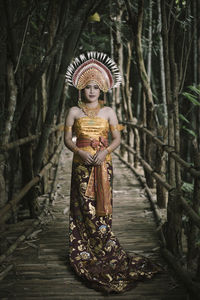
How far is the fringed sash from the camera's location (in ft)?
7.71

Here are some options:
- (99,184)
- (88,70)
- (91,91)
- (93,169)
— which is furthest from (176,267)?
(88,70)

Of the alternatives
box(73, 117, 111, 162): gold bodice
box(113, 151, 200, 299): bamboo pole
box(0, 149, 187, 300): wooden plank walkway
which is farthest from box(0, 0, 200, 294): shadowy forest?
box(73, 117, 111, 162): gold bodice

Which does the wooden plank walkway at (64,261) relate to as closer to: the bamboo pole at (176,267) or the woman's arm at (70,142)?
the bamboo pole at (176,267)

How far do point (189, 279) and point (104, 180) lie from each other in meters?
0.82

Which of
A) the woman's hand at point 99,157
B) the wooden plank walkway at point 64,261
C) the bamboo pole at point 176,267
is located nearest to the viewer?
the bamboo pole at point 176,267

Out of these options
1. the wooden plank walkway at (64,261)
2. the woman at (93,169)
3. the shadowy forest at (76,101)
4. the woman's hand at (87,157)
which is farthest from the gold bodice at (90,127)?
the wooden plank walkway at (64,261)

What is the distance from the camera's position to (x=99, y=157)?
7.52ft

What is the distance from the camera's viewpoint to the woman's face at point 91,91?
2.33 m

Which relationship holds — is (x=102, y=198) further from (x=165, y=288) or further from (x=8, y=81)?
(x=8, y=81)

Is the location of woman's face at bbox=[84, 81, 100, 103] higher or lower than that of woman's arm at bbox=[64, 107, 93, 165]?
higher

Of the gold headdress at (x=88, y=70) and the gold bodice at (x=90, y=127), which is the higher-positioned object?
the gold headdress at (x=88, y=70)

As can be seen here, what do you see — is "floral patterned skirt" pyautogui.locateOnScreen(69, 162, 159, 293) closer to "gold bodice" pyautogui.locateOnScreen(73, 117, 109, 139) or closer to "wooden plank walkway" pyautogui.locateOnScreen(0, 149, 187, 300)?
"wooden plank walkway" pyautogui.locateOnScreen(0, 149, 187, 300)

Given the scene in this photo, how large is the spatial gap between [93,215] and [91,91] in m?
0.84

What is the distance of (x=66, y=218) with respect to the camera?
3.39m
